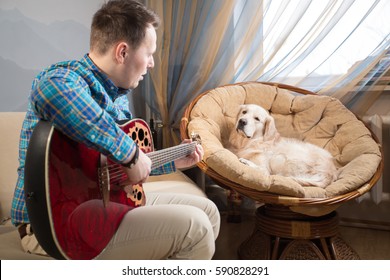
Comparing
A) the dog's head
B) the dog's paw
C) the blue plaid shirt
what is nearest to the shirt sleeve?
the blue plaid shirt

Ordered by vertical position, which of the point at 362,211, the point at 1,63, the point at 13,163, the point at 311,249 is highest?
the point at 1,63

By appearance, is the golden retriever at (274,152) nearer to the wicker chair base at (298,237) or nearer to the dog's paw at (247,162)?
the dog's paw at (247,162)

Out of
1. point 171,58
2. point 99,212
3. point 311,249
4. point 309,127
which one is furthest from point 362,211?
point 99,212

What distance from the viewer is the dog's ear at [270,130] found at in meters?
1.81

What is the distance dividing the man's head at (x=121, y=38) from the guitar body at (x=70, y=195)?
0.23 m

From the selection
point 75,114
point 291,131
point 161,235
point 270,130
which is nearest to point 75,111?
point 75,114

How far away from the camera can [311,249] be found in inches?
61.0

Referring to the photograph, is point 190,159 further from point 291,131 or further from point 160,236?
point 291,131

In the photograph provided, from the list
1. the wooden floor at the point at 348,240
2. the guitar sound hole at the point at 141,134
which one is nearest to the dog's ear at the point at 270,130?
the wooden floor at the point at 348,240

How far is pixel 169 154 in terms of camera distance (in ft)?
3.34

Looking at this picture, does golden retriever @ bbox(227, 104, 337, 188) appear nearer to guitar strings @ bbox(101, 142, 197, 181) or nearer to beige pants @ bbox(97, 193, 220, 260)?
guitar strings @ bbox(101, 142, 197, 181)

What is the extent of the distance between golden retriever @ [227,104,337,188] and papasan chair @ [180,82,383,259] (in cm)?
6

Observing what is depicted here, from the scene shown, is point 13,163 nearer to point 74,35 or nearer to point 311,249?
point 74,35

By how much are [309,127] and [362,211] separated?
2.14ft
